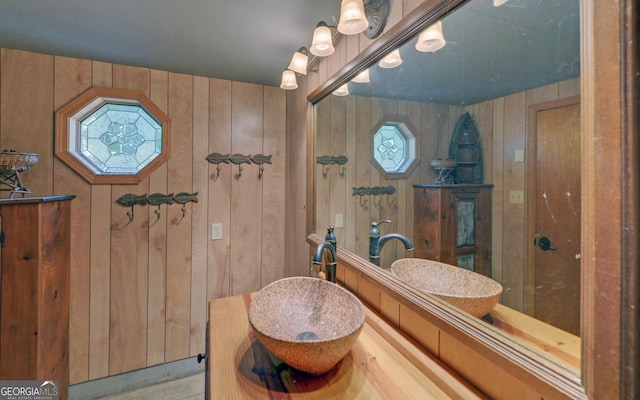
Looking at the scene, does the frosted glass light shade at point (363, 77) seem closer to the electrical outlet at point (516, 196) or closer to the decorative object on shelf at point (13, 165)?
the electrical outlet at point (516, 196)

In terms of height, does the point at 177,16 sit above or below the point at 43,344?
above

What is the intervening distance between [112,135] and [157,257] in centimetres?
94

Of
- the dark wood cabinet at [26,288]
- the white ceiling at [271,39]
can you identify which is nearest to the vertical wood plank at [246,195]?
the white ceiling at [271,39]

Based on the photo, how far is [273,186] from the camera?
7.63 ft

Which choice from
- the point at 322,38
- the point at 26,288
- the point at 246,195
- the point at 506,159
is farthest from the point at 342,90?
the point at 26,288

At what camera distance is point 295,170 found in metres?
2.12

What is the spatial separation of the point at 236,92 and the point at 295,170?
799mm

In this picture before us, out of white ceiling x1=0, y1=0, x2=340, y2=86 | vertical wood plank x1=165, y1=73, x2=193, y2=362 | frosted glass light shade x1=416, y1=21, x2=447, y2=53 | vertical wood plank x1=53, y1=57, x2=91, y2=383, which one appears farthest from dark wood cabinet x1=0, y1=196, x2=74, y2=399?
frosted glass light shade x1=416, y1=21, x2=447, y2=53

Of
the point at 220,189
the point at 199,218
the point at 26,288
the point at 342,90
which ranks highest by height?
the point at 342,90

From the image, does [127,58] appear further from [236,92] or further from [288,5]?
[288,5]

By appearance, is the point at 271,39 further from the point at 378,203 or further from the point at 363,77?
the point at 378,203

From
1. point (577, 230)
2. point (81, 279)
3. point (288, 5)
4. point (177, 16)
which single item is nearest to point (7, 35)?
point (177, 16)

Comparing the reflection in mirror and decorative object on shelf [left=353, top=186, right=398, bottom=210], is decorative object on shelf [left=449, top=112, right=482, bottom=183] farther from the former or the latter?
decorative object on shelf [left=353, top=186, right=398, bottom=210]

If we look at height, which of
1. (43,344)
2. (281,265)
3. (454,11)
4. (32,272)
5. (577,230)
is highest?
(454,11)
